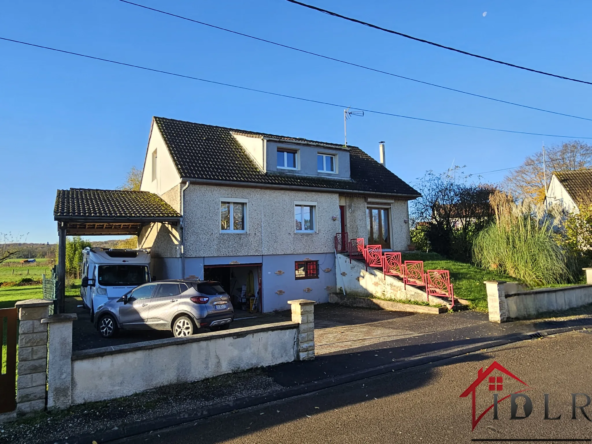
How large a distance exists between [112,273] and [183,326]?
230 inches

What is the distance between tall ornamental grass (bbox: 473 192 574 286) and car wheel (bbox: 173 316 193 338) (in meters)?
12.0

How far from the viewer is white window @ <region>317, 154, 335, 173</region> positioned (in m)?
20.0

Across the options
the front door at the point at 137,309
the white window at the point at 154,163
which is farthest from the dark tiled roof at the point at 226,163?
the front door at the point at 137,309

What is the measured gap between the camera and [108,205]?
15.0m

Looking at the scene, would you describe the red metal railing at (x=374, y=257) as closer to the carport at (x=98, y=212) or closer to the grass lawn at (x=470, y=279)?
the grass lawn at (x=470, y=279)

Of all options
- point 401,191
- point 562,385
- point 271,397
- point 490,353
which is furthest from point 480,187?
point 271,397

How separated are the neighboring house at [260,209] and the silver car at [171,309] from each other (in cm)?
404

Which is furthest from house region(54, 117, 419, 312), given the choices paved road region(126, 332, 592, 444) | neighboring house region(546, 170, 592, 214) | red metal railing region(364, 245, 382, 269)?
neighboring house region(546, 170, 592, 214)

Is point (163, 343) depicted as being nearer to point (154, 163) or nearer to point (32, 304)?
point (32, 304)

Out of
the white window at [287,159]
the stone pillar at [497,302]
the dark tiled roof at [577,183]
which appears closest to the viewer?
the stone pillar at [497,302]

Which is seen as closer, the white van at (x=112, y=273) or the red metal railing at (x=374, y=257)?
the white van at (x=112, y=273)

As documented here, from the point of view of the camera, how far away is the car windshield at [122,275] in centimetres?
1404

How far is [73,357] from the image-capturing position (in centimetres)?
566

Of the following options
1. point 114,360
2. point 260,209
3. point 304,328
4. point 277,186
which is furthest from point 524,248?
point 114,360
